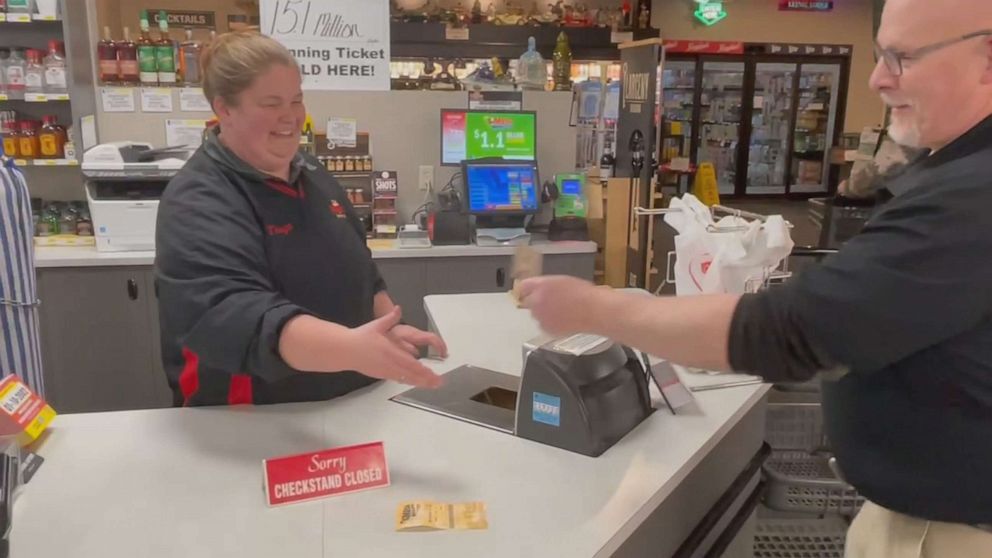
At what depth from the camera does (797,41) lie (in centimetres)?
1084

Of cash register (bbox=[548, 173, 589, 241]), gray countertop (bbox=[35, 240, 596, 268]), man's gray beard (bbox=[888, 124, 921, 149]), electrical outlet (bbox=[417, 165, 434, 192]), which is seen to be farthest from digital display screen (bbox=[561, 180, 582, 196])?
man's gray beard (bbox=[888, 124, 921, 149])

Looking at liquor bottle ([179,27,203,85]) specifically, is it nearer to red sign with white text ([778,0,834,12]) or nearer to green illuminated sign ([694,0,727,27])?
green illuminated sign ([694,0,727,27])

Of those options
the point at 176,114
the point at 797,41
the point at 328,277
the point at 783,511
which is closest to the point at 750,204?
the point at 797,41

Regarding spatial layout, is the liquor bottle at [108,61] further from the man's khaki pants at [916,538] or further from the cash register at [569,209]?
the man's khaki pants at [916,538]

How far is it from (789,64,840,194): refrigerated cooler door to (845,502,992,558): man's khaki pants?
10.8m

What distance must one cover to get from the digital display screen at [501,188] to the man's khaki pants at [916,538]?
10.4ft

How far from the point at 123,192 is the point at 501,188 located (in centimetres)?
191

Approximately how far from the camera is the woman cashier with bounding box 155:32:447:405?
1533 millimetres

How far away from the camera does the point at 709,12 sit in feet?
33.7

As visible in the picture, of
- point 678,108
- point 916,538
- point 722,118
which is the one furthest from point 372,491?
point 722,118

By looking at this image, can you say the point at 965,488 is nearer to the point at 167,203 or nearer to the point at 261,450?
the point at 261,450

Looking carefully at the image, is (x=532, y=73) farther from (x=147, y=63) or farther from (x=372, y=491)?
(x=372, y=491)

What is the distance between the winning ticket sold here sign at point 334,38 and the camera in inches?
163

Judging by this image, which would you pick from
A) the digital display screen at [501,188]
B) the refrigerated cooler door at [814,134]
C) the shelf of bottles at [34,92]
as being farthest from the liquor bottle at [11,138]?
the refrigerated cooler door at [814,134]
